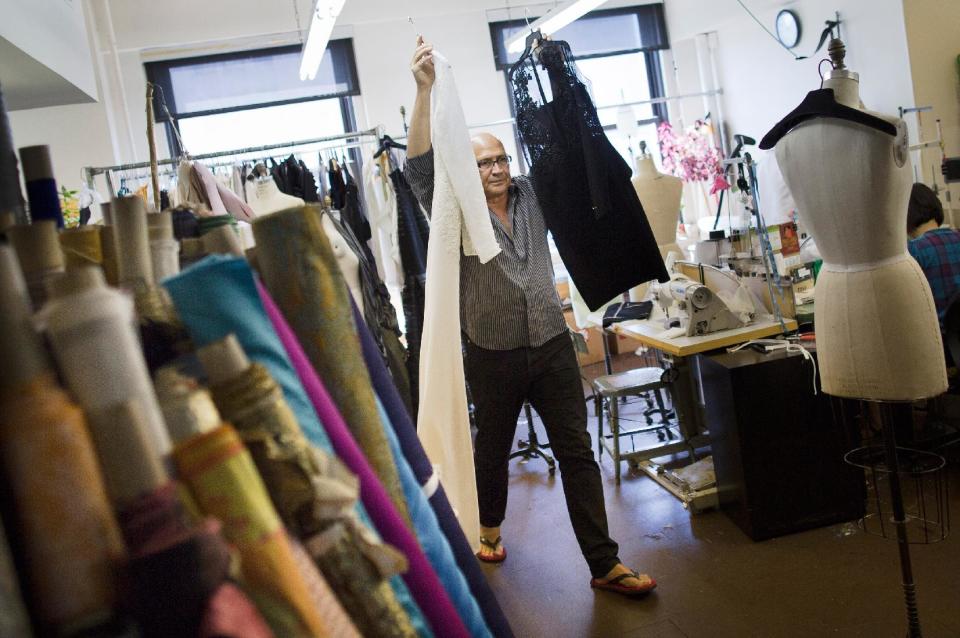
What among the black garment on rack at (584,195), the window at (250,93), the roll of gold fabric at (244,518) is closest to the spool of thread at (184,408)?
the roll of gold fabric at (244,518)

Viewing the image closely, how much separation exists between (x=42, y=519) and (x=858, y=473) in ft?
11.8

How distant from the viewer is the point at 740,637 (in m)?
2.66

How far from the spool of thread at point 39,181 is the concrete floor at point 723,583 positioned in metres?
2.60

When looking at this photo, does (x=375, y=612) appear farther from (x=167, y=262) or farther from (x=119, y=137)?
(x=119, y=137)

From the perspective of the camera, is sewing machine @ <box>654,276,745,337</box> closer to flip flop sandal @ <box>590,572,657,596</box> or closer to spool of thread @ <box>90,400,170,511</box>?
flip flop sandal @ <box>590,572,657,596</box>

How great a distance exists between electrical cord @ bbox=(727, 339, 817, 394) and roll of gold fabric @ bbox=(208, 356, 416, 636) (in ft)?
10.1

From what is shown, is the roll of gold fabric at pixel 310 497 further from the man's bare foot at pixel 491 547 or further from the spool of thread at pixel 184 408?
the man's bare foot at pixel 491 547

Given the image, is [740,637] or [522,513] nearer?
[740,637]

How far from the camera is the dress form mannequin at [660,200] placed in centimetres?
575

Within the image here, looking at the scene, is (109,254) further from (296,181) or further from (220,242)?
(296,181)

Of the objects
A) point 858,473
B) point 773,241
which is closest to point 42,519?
point 858,473

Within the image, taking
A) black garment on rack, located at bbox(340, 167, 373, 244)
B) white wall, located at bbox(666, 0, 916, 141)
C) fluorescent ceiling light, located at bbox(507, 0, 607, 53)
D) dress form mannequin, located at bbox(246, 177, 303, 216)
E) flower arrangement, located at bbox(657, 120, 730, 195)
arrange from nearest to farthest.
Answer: dress form mannequin, located at bbox(246, 177, 303, 216), black garment on rack, located at bbox(340, 167, 373, 244), fluorescent ceiling light, located at bbox(507, 0, 607, 53), white wall, located at bbox(666, 0, 916, 141), flower arrangement, located at bbox(657, 120, 730, 195)

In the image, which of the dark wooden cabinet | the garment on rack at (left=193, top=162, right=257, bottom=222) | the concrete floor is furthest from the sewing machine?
the garment on rack at (left=193, top=162, right=257, bottom=222)

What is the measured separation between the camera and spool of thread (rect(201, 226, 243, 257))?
67 centimetres
